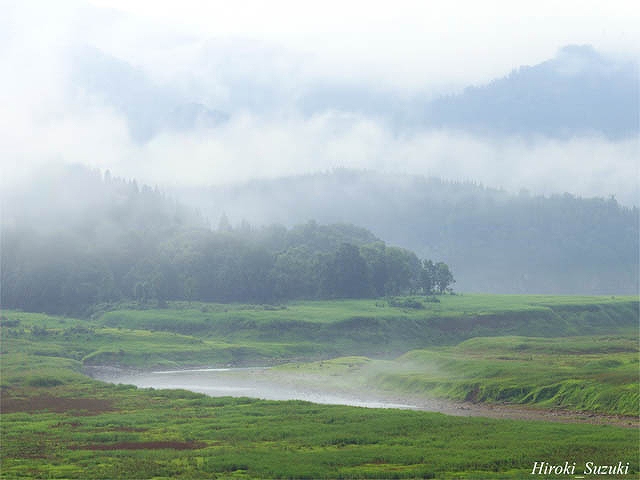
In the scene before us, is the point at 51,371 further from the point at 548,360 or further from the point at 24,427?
the point at 548,360

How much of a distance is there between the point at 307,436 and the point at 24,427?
33.5 meters

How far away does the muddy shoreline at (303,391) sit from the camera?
330 ft

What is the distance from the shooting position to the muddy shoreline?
10048 centimetres

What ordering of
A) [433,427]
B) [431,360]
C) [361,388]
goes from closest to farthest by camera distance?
[433,427], [361,388], [431,360]

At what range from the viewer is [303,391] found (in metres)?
140

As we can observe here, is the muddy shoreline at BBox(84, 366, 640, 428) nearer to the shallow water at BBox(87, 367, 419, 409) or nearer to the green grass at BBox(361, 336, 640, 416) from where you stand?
the shallow water at BBox(87, 367, 419, 409)

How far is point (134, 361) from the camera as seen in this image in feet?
589

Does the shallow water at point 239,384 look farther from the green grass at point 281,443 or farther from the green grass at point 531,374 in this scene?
the green grass at point 281,443

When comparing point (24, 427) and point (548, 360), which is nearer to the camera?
point (24, 427)

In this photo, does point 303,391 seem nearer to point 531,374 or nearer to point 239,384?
point 239,384

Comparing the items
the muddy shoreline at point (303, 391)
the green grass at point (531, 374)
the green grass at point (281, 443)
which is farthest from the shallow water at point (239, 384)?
the green grass at point (281, 443)

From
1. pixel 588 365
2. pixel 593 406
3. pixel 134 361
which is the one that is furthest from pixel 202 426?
pixel 134 361

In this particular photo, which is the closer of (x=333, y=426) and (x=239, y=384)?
(x=333, y=426)
